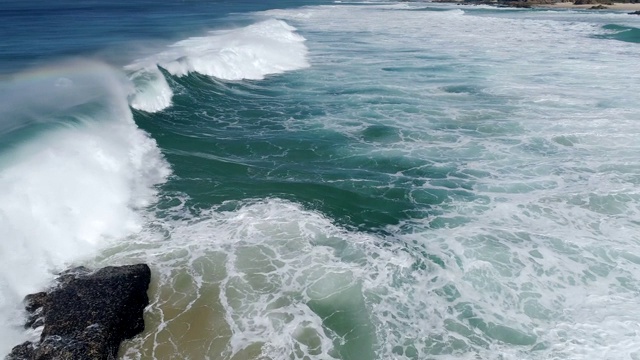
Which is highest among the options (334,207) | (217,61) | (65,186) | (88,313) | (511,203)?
(217,61)

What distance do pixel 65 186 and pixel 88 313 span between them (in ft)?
18.5

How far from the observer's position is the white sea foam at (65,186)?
913 cm

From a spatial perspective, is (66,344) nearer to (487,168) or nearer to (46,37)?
(487,168)

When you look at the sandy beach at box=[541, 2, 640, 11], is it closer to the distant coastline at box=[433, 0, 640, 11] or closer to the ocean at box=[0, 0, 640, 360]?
the distant coastline at box=[433, 0, 640, 11]

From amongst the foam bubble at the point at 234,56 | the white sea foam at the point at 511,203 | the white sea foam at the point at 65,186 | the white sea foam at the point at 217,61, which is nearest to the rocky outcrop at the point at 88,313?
the white sea foam at the point at 65,186

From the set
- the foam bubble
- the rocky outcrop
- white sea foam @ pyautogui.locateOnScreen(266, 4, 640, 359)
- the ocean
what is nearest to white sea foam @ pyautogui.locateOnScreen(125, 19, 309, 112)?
the foam bubble

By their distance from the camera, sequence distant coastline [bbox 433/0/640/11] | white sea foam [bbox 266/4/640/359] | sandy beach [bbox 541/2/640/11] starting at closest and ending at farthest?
white sea foam [bbox 266/4/640/359] < sandy beach [bbox 541/2/640/11] < distant coastline [bbox 433/0/640/11]

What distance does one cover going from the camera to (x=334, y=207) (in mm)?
12141

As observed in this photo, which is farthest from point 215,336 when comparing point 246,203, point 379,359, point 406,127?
point 406,127

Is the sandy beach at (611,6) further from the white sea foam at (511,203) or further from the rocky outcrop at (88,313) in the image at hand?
the rocky outcrop at (88,313)

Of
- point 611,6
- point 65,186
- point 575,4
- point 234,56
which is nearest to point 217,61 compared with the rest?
point 234,56

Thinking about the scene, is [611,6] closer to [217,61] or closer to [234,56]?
[234,56]

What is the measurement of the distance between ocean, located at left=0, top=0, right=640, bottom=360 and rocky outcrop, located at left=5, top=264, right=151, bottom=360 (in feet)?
0.90

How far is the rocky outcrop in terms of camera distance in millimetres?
6938
